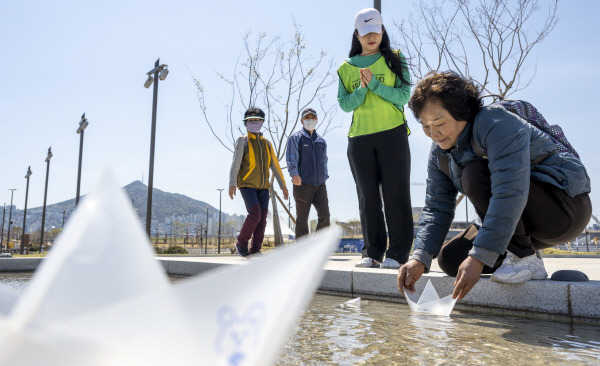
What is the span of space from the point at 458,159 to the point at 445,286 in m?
0.75

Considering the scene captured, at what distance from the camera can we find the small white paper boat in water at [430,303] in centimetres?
227

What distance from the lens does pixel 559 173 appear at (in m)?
2.26

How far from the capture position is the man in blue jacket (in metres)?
6.06

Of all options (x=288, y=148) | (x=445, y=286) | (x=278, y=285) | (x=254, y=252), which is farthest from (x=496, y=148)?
(x=254, y=252)

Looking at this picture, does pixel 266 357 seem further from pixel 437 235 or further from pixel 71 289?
pixel 437 235

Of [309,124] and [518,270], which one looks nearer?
[518,270]

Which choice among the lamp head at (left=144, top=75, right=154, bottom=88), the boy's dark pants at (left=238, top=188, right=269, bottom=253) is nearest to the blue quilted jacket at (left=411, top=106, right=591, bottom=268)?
the boy's dark pants at (left=238, top=188, right=269, bottom=253)

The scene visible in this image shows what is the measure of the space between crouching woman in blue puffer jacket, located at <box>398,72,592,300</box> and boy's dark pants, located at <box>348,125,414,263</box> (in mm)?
1260

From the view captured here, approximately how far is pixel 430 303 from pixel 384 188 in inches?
64.4

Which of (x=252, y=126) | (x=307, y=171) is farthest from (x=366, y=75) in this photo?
(x=252, y=126)

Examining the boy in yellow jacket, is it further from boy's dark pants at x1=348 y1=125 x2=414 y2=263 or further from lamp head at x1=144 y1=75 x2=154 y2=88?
lamp head at x1=144 y1=75 x2=154 y2=88

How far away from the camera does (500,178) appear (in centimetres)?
202

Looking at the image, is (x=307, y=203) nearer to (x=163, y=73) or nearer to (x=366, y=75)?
(x=366, y=75)

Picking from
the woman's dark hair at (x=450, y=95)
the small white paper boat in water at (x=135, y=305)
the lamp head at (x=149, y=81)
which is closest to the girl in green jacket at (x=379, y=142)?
the woman's dark hair at (x=450, y=95)
